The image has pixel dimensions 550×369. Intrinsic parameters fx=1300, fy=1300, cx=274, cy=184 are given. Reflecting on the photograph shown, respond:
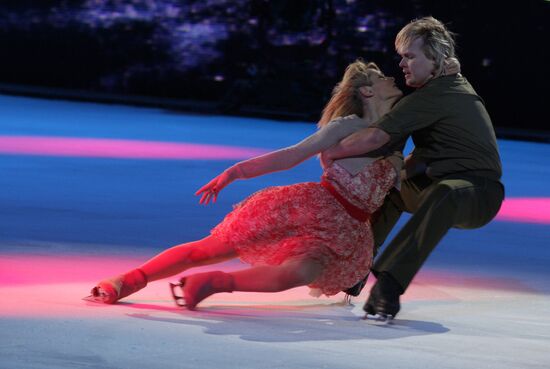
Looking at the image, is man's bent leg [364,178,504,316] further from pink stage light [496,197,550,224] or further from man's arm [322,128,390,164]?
pink stage light [496,197,550,224]

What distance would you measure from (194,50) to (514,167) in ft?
29.5

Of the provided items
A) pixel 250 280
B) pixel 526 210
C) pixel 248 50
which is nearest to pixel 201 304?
pixel 250 280

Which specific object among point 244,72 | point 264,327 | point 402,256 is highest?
point 244,72

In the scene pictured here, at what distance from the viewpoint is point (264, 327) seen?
15.4ft

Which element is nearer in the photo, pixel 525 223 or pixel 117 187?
pixel 525 223

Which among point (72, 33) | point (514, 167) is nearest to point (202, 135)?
point (514, 167)

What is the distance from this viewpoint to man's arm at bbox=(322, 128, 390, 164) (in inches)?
196

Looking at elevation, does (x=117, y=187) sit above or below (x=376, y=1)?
below

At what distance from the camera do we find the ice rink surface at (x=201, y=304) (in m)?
4.24

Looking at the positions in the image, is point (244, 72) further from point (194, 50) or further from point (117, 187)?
point (117, 187)

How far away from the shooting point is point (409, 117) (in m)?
5.02

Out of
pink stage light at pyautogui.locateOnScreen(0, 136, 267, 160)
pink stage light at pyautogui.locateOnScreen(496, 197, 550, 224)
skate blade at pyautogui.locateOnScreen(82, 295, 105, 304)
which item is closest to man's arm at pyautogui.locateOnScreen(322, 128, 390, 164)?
skate blade at pyautogui.locateOnScreen(82, 295, 105, 304)

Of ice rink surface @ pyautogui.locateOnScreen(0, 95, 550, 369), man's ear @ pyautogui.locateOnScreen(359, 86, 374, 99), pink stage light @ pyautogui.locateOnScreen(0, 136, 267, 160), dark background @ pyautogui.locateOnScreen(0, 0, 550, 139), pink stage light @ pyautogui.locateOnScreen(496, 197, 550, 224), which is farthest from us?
dark background @ pyautogui.locateOnScreen(0, 0, 550, 139)

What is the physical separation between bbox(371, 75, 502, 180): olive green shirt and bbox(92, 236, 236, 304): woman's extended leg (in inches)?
31.9
